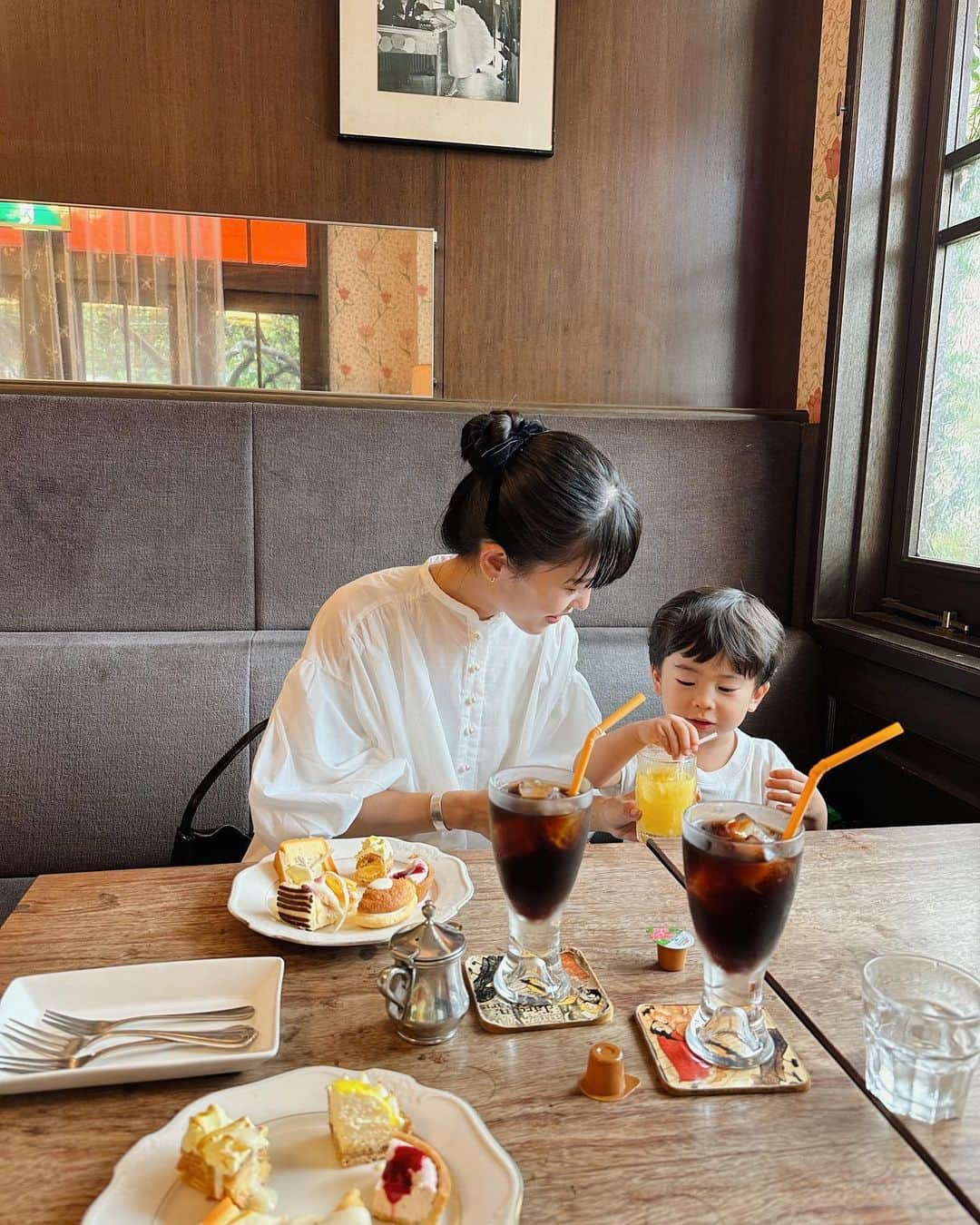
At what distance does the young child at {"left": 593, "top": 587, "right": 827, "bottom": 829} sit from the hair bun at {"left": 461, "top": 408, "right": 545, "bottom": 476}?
444 mm

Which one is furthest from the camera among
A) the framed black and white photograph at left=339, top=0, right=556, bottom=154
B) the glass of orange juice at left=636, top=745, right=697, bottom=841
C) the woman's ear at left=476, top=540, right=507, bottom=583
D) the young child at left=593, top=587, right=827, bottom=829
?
the framed black and white photograph at left=339, top=0, right=556, bottom=154

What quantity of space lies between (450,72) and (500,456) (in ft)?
5.79

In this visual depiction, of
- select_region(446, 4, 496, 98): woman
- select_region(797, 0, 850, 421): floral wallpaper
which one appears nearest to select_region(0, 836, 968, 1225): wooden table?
select_region(797, 0, 850, 421): floral wallpaper

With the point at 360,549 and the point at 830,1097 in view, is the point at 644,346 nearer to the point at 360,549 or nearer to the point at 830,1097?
the point at 360,549

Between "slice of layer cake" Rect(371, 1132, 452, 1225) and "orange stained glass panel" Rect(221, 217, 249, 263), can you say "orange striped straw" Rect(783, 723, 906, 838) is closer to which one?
"slice of layer cake" Rect(371, 1132, 452, 1225)

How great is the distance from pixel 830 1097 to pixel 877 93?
97.5 inches

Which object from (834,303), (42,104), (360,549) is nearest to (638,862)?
(360,549)

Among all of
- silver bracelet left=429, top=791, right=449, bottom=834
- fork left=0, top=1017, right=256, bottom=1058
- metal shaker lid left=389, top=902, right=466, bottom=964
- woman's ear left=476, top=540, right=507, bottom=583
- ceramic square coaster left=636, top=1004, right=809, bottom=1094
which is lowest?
silver bracelet left=429, top=791, right=449, bottom=834

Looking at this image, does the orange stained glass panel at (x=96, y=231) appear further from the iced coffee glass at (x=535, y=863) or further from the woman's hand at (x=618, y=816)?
the iced coffee glass at (x=535, y=863)

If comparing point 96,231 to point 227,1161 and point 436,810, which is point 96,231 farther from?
point 227,1161

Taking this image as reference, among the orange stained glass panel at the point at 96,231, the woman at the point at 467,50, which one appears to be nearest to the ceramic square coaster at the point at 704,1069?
the orange stained glass panel at the point at 96,231

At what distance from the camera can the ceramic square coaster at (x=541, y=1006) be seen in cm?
80

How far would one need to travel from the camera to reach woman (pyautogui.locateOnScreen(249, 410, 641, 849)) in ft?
4.42

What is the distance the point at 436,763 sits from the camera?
1.57 meters
